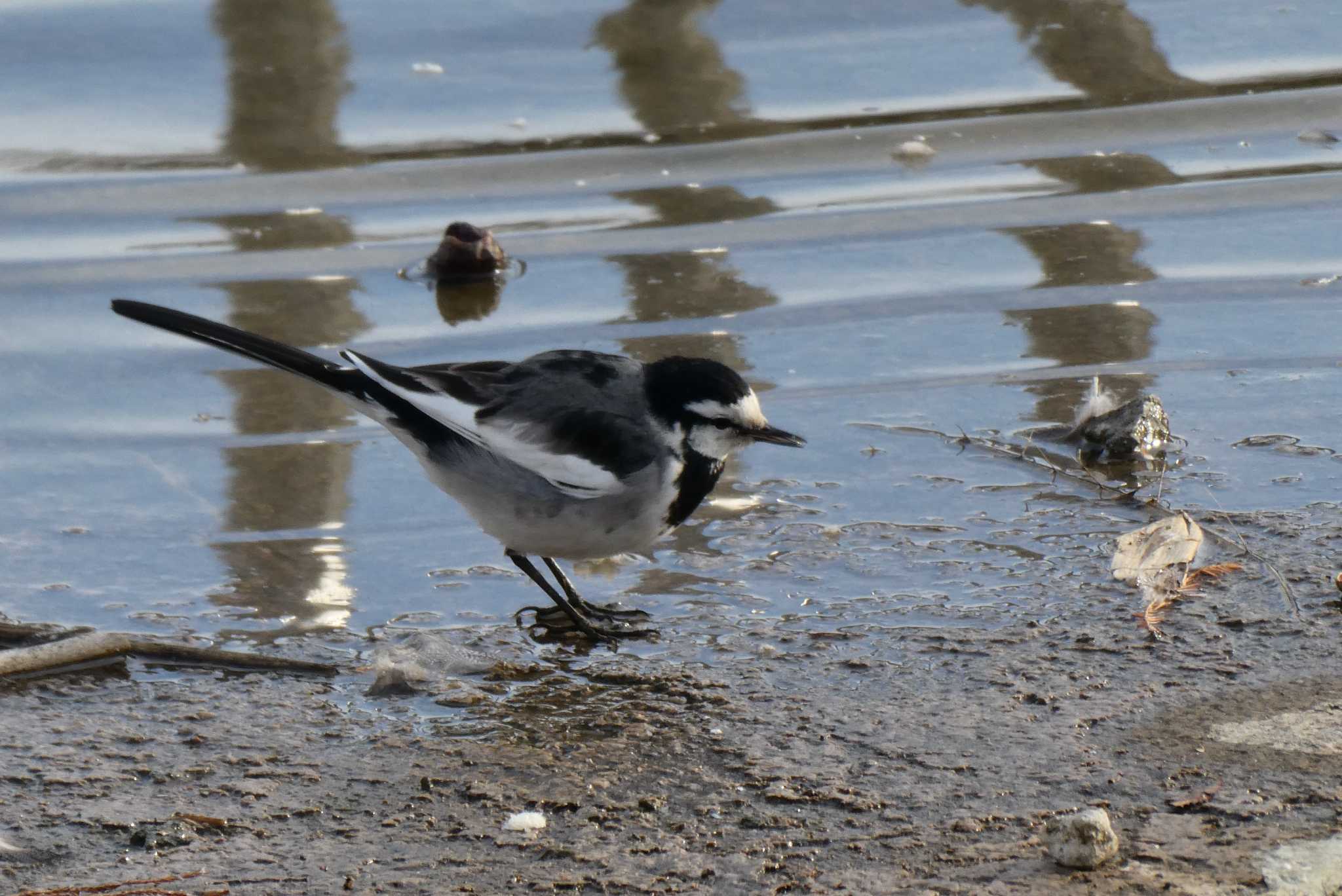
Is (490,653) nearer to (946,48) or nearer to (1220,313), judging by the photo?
(1220,313)

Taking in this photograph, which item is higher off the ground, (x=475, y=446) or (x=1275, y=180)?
(x=1275, y=180)

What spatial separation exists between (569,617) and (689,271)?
8.47ft

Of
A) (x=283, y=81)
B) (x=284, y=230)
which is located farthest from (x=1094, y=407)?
(x=283, y=81)

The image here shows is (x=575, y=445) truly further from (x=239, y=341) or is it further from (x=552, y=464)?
(x=239, y=341)

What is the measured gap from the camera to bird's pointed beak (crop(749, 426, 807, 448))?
14.4 ft

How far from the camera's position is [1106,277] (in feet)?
20.7

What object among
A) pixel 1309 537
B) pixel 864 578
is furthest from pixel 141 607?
pixel 1309 537

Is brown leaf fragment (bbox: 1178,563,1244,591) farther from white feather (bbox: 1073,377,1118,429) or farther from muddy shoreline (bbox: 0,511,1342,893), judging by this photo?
white feather (bbox: 1073,377,1118,429)

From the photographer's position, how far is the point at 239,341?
435cm

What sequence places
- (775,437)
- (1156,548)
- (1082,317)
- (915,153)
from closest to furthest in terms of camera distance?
(1156,548) → (775,437) → (1082,317) → (915,153)

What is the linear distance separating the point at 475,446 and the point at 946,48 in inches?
209

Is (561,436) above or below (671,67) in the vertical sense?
below

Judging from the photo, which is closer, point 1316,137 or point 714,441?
point 714,441

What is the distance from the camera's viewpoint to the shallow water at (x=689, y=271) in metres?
4.51
